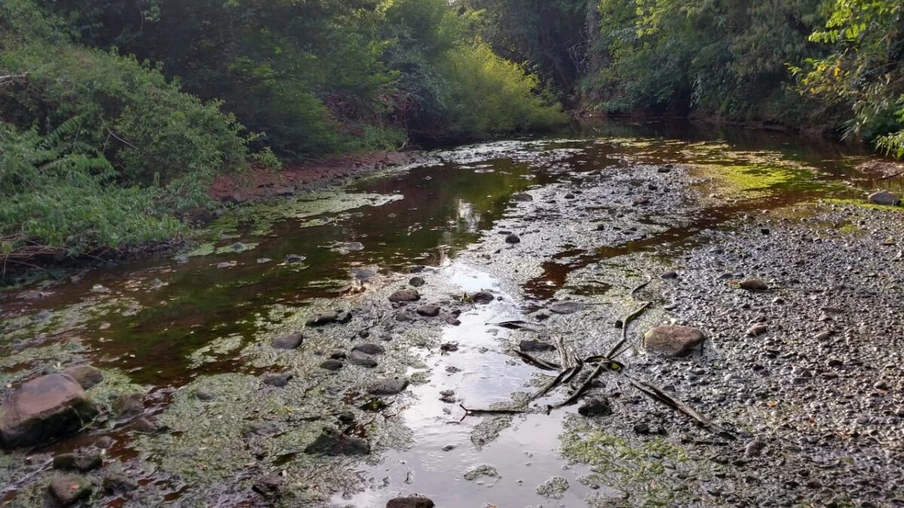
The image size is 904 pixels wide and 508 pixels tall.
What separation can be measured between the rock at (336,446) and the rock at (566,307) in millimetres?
2020

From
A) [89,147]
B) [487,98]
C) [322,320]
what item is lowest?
[322,320]

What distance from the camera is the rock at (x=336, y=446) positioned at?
3.10 meters

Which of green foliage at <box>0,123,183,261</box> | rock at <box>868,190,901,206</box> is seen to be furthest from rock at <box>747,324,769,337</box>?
green foliage at <box>0,123,183,261</box>

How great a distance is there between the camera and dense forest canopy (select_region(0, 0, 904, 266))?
6914 mm

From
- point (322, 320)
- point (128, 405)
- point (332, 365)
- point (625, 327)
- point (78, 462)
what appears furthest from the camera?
point (322, 320)

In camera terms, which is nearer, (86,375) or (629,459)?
(629,459)

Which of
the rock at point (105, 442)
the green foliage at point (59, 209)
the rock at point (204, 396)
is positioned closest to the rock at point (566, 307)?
the rock at point (204, 396)

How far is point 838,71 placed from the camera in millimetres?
7688

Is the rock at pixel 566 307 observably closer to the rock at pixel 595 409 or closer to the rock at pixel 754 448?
the rock at pixel 595 409

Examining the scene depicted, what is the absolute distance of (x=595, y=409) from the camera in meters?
3.31

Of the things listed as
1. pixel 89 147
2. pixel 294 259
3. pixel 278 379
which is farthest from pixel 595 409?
pixel 89 147

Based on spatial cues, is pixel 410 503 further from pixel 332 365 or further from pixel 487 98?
pixel 487 98

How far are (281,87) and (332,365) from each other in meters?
9.39

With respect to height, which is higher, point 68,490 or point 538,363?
point 68,490
